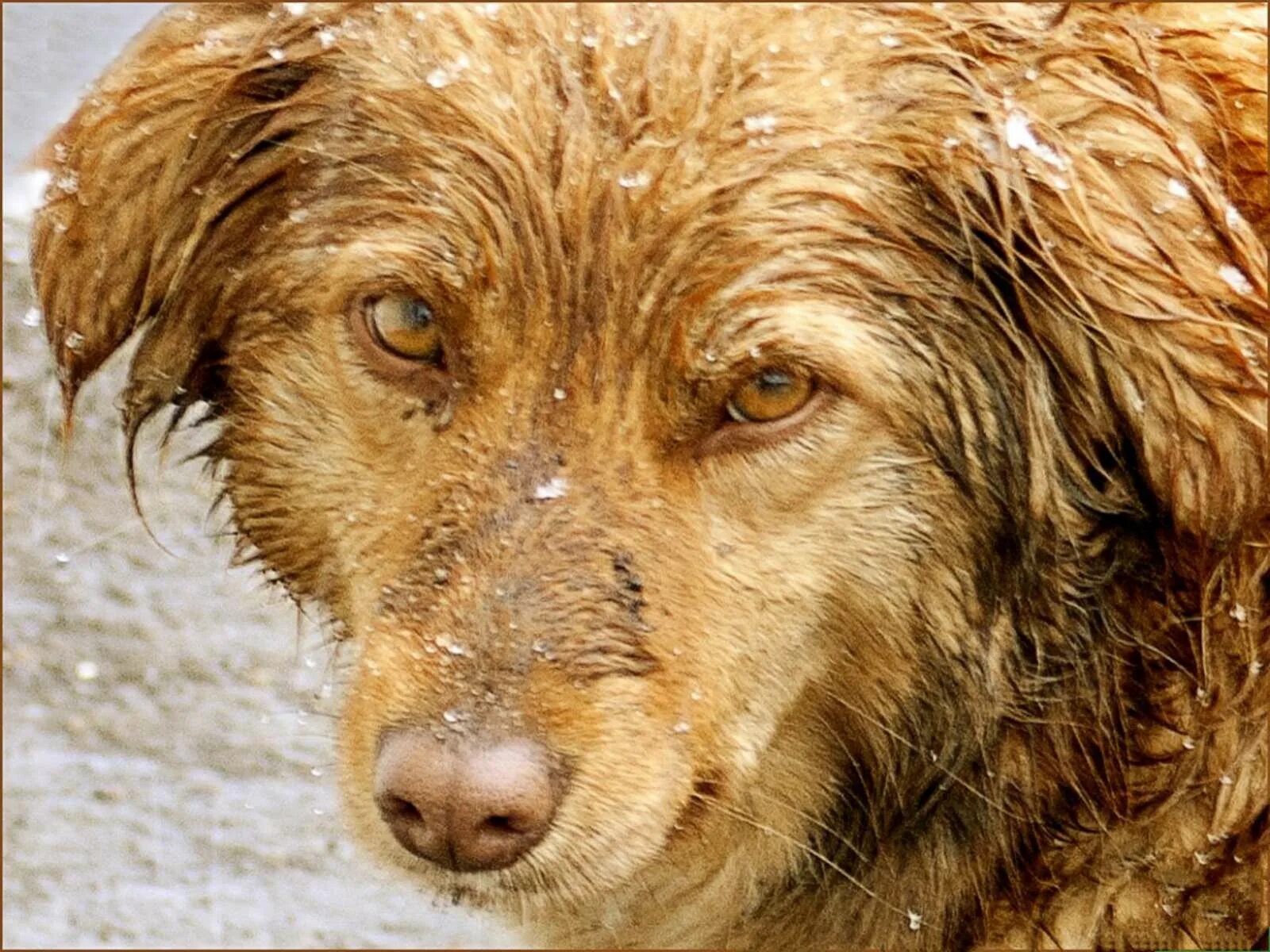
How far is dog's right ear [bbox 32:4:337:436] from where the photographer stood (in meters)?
3.06

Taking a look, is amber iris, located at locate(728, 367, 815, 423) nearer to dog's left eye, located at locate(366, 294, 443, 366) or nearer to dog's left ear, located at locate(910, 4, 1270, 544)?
dog's left ear, located at locate(910, 4, 1270, 544)

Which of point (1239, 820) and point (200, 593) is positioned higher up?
point (1239, 820)

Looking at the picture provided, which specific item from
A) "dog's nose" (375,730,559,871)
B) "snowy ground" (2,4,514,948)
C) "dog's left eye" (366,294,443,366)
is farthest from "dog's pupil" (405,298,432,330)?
"snowy ground" (2,4,514,948)

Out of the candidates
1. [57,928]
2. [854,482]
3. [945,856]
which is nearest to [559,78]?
[854,482]

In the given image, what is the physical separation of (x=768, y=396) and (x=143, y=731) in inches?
129

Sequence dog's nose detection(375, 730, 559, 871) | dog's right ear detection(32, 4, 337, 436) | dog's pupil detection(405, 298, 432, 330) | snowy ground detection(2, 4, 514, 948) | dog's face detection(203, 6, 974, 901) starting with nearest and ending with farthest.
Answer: dog's nose detection(375, 730, 559, 871)
dog's face detection(203, 6, 974, 901)
dog's pupil detection(405, 298, 432, 330)
dog's right ear detection(32, 4, 337, 436)
snowy ground detection(2, 4, 514, 948)

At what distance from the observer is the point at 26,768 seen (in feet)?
17.4

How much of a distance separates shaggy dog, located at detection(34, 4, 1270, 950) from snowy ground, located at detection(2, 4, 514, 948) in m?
1.45

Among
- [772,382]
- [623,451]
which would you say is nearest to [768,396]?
[772,382]

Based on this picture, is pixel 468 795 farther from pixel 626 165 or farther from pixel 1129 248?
pixel 1129 248

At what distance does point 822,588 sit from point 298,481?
93 centimetres

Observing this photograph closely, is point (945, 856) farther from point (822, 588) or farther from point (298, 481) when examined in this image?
point (298, 481)

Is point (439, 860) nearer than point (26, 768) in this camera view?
Yes

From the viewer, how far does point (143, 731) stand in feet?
17.6
